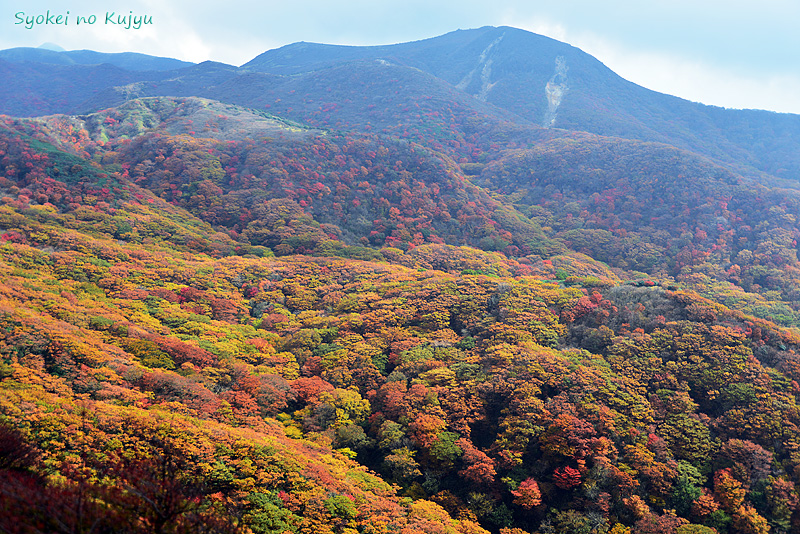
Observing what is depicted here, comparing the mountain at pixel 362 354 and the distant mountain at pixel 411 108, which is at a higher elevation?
the distant mountain at pixel 411 108

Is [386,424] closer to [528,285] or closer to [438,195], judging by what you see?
[528,285]

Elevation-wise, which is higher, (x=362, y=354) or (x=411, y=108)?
(x=411, y=108)

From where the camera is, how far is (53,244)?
48969mm

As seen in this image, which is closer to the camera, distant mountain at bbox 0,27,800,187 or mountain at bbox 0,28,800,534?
mountain at bbox 0,28,800,534

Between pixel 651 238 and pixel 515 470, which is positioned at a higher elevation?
pixel 651 238

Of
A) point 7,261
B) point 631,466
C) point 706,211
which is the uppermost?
point 706,211

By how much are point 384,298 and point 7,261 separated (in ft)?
124

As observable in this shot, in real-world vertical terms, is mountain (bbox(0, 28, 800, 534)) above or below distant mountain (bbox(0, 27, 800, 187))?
below

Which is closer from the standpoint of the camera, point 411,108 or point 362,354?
point 362,354

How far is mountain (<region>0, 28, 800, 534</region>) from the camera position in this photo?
22.0 meters

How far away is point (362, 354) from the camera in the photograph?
41.9 meters

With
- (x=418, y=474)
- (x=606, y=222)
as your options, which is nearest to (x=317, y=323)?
(x=418, y=474)

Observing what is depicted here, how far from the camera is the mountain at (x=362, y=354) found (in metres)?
22.0

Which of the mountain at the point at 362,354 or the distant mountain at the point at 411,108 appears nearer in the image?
A: the mountain at the point at 362,354
